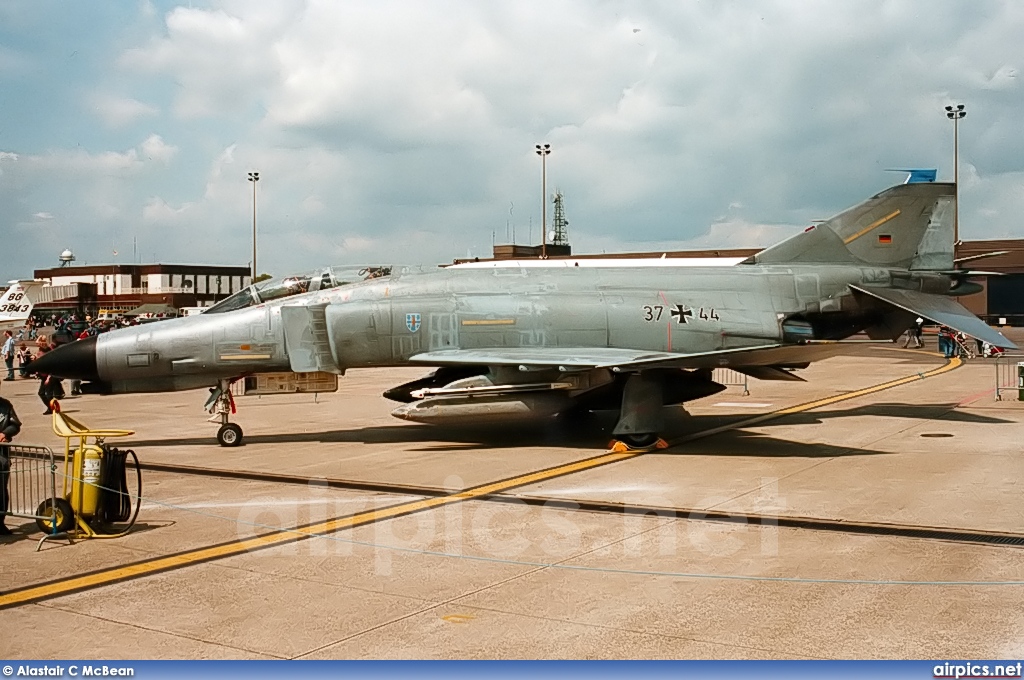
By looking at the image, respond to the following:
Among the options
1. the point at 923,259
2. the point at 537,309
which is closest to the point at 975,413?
the point at 923,259

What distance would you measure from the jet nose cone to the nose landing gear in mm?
1759

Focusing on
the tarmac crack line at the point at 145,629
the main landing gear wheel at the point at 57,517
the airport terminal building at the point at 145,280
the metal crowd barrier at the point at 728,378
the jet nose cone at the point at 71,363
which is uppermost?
the airport terminal building at the point at 145,280

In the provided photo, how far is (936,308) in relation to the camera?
1622cm

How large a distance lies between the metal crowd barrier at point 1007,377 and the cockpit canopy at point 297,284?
1464 centimetres

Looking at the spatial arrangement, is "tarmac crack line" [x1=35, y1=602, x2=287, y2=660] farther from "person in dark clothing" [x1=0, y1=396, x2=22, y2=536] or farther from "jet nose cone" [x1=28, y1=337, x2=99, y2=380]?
"jet nose cone" [x1=28, y1=337, x2=99, y2=380]

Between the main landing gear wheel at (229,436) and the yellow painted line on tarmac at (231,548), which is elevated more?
the main landing gear wheel at (229,436)

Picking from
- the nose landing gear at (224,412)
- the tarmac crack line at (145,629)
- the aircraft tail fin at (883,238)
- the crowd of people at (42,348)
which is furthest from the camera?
the crowd of people at (42,348)

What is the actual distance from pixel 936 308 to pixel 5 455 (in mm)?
14611

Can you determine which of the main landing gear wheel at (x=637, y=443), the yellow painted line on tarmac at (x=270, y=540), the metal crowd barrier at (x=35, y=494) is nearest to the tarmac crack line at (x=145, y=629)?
the yellow painted line on tarmac at (x=270, y=540)

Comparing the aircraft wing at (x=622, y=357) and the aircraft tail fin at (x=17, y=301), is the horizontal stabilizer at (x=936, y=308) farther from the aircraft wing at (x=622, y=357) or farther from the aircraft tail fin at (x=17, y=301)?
the aircraft tail fin at (x=17, y=301)

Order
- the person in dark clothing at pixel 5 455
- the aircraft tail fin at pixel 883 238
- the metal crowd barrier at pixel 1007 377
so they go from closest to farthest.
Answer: the person in dark clothing at pixel 5 455 → the aircraft tail fin at pixel 883 238 → the metal crowd barrier at pixel 1007 377

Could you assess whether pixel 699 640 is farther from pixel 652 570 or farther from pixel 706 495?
pixel 706 495

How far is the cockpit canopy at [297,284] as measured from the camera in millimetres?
14727

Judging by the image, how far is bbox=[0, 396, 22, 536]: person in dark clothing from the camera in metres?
8.27
